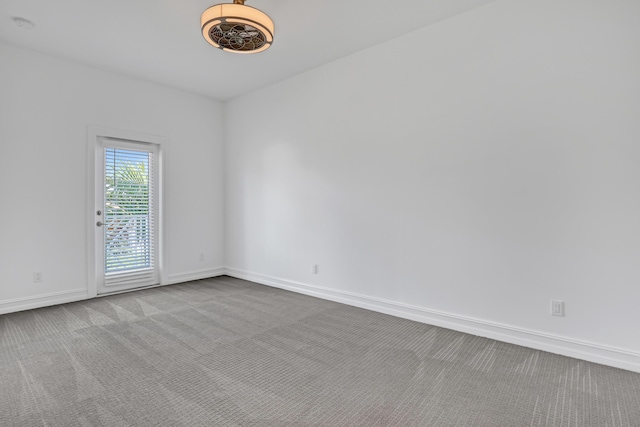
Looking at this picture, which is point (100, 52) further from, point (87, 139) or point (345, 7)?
point (345, 7)

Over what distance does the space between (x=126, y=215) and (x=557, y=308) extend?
4.97 m

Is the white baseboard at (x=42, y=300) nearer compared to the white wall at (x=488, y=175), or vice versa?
the white wall at (x=488, y=175)

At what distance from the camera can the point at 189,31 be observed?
131 inches

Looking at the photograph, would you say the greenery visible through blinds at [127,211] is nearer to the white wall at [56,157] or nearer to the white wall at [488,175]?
the white wall at [56,157]

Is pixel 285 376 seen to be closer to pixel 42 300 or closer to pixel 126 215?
pixel 42 300

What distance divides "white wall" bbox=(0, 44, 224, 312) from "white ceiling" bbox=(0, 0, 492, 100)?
Answer: 27 centimetres

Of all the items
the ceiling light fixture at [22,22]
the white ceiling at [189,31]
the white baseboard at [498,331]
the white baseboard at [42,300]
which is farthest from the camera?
the white baseboard at [42,300]

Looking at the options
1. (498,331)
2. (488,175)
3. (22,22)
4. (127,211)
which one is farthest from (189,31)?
(498,331)

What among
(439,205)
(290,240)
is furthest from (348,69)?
(290,240)

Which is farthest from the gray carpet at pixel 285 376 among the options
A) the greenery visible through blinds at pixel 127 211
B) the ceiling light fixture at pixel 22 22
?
the ceiling light fixture at pixel 22 22

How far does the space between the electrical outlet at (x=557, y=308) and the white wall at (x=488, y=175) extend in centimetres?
5

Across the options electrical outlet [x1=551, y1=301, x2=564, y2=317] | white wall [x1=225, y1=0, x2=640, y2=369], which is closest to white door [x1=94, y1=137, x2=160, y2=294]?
white wall [x1=225, y1=0, x2=640, y2=369]

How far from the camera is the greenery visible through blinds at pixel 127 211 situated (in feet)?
14.3

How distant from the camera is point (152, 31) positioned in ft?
10.9
